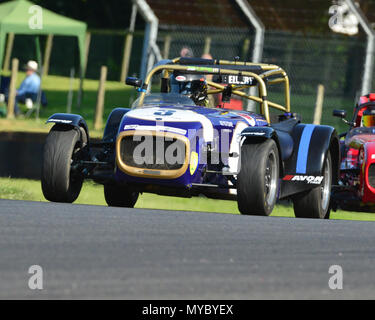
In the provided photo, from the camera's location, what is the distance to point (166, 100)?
10.4 m

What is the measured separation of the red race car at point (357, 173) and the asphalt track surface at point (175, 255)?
107 inches

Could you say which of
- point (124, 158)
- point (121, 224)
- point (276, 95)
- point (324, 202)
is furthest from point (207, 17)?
point (121, 224)

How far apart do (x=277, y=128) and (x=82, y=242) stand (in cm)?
430

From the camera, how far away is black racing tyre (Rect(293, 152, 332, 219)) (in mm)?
10547

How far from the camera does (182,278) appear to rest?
220 inches

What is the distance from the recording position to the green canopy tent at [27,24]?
22.8 meters

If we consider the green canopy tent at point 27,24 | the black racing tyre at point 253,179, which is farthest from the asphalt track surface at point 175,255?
the green canopy tent at point 27,24

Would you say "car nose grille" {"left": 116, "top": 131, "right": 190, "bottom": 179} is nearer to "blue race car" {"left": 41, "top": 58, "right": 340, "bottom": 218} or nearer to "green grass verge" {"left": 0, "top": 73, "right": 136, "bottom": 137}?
"blue race car" {"left": 41, "top": 58, "right": 340, "bottom": 218}

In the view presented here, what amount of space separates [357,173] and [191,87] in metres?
2.11

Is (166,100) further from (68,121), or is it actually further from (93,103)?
(93,103)

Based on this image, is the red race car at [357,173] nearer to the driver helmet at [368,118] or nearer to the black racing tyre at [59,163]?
the driver helmet at [368,118]

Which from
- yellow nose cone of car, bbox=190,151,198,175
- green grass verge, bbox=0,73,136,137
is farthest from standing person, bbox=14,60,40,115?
yellow nose cone of car, bbox=190,151,198,175

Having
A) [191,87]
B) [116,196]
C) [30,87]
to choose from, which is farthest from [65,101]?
[191,87]
